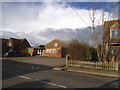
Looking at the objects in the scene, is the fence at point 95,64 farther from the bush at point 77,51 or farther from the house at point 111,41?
the house at point 111,41

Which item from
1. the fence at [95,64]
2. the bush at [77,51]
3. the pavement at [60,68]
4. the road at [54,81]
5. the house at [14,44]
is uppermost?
the house at [14,44]

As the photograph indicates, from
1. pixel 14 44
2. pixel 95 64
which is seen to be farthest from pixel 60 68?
pixel 14 44

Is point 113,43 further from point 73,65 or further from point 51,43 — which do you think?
point 51,43

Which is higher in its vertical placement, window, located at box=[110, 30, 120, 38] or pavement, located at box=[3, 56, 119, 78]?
window, located at box=[110, 30, 120, 38]

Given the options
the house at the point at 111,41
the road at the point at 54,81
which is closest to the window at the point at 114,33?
the house at the point at 111,41

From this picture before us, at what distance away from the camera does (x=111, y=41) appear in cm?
2162

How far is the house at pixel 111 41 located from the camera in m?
18.5

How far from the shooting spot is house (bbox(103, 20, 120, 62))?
60.8ft

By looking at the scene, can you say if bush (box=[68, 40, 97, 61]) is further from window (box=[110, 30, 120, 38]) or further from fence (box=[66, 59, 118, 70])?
window (box=[110, 30, 120, 38])

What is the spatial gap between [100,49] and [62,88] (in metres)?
12.5

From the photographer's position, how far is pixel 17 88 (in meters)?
6.89

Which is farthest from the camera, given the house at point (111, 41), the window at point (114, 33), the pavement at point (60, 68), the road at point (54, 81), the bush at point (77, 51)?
the window at point (114, 33)

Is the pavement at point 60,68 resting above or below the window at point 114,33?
below

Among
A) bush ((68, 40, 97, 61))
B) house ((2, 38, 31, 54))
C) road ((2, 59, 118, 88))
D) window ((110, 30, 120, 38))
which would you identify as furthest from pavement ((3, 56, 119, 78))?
house ((2, 38, 31, 54))
